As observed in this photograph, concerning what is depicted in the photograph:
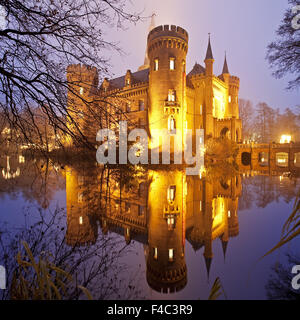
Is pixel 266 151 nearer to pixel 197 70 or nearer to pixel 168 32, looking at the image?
pixel 197 70

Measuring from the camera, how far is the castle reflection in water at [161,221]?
412 centimetres

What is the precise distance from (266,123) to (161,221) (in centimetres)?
5315

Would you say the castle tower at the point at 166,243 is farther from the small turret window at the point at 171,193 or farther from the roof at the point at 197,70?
the roof at the point at 197,70

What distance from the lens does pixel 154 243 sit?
502 centimetres

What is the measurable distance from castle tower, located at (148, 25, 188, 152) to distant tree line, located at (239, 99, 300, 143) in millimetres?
31602

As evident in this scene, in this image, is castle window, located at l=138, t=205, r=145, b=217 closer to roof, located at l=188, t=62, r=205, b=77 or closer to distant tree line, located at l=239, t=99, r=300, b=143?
roof, located at l=188, t=62, r=205, b=77

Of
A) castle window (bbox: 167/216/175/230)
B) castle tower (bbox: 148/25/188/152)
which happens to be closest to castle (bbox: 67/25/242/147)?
castle tower (bbox: 148/25/188/152)

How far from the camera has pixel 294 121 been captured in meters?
50.5

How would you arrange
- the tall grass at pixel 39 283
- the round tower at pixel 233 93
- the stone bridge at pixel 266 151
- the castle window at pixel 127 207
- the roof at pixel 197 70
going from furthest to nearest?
the round tower at pixel 233 93 → the roof at pixel 197 70 → the stone bridge at pixel 266 151 → the castle window at pixel 127 207 → the tall grass at pixel 39 283

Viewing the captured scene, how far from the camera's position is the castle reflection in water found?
162 inches

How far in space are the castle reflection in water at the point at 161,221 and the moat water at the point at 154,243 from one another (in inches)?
1.1

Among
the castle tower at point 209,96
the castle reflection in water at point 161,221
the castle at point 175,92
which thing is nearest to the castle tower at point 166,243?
the castle reflection in water at point 161,221
